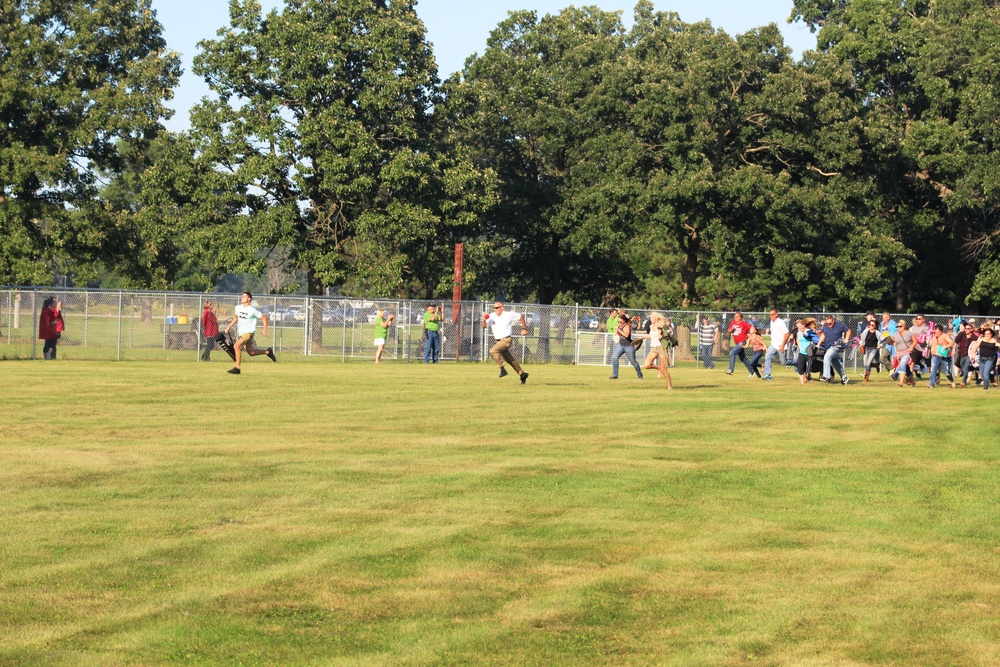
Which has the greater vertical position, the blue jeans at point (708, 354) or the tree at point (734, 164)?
the tree at point (734, 164)

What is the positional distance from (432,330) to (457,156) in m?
16.4

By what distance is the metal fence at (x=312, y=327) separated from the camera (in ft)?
129

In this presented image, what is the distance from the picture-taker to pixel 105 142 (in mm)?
54562

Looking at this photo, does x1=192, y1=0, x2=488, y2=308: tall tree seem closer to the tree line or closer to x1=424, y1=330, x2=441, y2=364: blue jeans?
the tree line

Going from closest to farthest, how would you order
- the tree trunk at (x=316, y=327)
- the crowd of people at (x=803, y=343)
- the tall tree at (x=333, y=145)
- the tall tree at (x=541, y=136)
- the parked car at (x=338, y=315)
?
the crowd of people at (x=803, y=343) → the parked car at (x=338, y=315) → the tree trunk at (x=316, y=327) → the tall tree at (x=333, y=145) → the tall tree at (x=541, y=136)

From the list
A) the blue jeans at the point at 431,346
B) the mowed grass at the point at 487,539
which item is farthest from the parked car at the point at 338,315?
the mowed grass at the point at 487,539

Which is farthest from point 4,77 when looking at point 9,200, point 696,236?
point 696,236

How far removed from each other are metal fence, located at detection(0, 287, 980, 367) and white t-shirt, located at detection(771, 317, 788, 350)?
17.4 ft

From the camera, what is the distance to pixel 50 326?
3588cm

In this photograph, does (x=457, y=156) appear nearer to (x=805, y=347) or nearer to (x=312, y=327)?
(x=312, y=327)

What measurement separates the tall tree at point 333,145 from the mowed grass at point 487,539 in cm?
3134

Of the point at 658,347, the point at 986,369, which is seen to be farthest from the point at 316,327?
the point at 986,369

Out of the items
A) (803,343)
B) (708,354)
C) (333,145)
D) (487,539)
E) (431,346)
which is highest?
(333,145)

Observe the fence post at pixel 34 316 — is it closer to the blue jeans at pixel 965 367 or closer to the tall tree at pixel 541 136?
the tall tree at pixel 541 136
